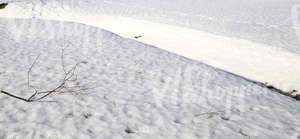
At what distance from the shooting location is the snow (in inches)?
153

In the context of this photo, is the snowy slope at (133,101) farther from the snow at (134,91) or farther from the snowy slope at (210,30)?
the snowy slope at (210,30)

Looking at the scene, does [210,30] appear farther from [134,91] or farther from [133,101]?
[133,101]

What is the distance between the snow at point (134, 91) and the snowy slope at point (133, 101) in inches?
0.7

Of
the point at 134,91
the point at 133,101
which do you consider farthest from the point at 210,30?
the point at 133,101

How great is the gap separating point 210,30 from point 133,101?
1261 centimetres

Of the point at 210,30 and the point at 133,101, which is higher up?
the point at 133,101

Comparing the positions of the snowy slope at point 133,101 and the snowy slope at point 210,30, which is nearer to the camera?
the snowy slope at point 133,101

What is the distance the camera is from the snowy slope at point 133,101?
151 inches

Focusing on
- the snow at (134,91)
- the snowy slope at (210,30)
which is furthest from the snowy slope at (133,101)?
the snowy slope at (210,30)

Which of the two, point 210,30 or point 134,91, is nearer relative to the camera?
point 134,91

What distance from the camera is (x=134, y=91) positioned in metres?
5.31

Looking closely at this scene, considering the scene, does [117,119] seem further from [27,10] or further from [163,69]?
[27,10]

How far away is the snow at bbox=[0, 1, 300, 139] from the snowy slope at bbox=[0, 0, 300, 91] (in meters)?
0.13

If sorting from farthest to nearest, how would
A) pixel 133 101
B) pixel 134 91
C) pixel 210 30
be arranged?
pixel 210 30
pixel 134 91
pixel 133 101
